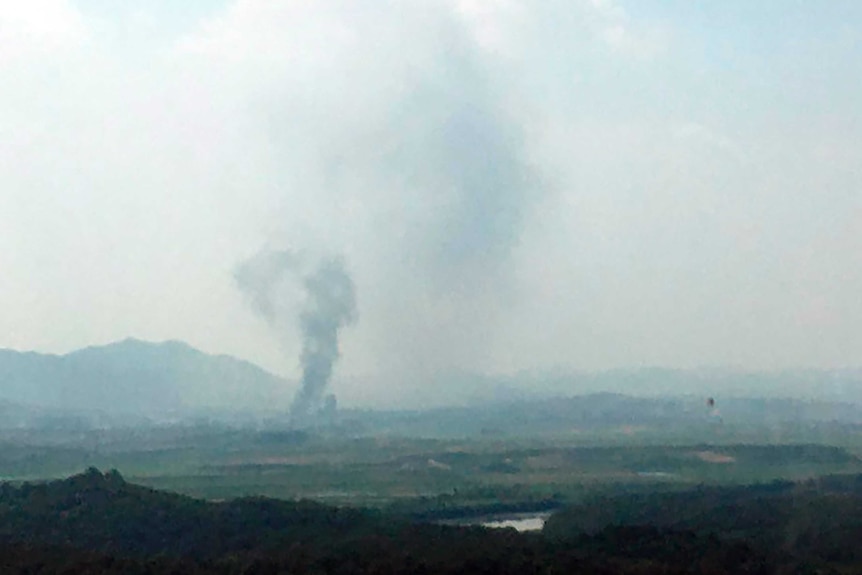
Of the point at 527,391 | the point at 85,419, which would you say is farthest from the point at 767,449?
the point at 527,391

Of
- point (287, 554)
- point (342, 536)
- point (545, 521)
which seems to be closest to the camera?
point (287, 554)

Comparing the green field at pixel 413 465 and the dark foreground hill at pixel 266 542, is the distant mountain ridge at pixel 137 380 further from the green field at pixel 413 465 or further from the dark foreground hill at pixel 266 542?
the dark foreground hill at pixel 266 542

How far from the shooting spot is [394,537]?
3080 cm

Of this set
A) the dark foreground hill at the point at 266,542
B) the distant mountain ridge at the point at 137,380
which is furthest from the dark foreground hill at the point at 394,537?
the distant mountain ridge at the point at 137,380

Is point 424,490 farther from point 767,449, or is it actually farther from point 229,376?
point 229,376

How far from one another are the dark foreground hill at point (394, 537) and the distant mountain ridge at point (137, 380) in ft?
309

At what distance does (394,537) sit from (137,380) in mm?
127926

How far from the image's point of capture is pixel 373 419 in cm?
10581

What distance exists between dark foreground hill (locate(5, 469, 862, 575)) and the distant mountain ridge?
309 feet

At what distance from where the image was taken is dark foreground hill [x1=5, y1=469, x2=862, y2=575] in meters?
24.8

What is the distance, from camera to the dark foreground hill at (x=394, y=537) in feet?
81.4

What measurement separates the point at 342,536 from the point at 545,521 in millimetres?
10978

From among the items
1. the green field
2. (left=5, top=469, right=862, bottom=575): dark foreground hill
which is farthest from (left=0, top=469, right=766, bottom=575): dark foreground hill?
the green field

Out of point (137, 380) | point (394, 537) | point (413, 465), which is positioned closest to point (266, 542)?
point (394, 537)
